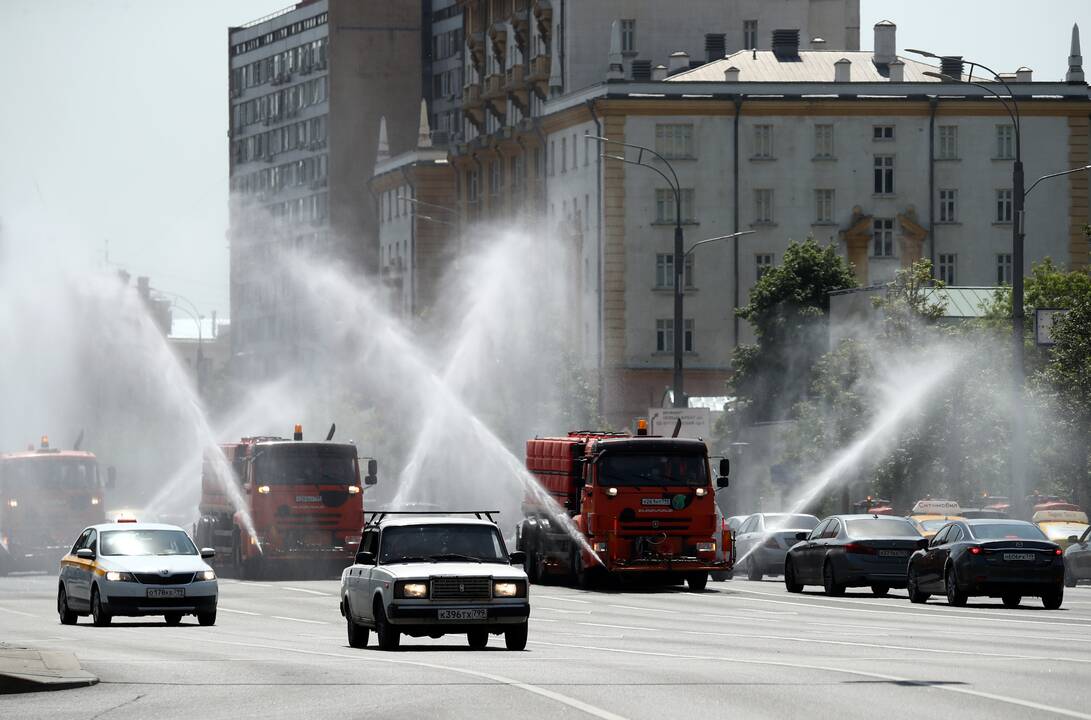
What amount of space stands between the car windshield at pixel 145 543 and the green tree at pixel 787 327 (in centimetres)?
6379

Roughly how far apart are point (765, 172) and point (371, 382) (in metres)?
20.2

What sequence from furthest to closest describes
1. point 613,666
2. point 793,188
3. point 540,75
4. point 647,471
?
point 540,75, point 793,188, point 647,471, point 613,666

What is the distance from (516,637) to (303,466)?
76.3 feet

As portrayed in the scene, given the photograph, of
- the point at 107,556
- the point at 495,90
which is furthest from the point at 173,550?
the point at 495,90

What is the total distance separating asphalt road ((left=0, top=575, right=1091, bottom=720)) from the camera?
58.8ft

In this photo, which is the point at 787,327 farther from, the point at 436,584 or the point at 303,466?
the point at 436,584

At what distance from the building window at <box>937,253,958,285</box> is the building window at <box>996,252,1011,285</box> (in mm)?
1896

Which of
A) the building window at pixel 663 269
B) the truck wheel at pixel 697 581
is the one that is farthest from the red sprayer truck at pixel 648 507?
the building window at pixel 663 269

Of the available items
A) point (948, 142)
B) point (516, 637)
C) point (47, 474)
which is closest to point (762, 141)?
point (948, 142)

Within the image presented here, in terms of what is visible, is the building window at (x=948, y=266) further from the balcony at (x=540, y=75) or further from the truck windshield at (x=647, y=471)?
the truck windshield at (x=647, y=471)

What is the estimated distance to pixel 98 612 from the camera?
31406 mm

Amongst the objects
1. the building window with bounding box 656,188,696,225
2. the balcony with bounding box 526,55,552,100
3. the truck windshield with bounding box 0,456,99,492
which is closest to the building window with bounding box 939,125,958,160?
the building window with bounding box 656,188,696,225

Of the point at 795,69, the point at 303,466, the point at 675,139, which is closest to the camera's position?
the point at 303,466

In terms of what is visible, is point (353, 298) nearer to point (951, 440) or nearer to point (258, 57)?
point (258, 57)
